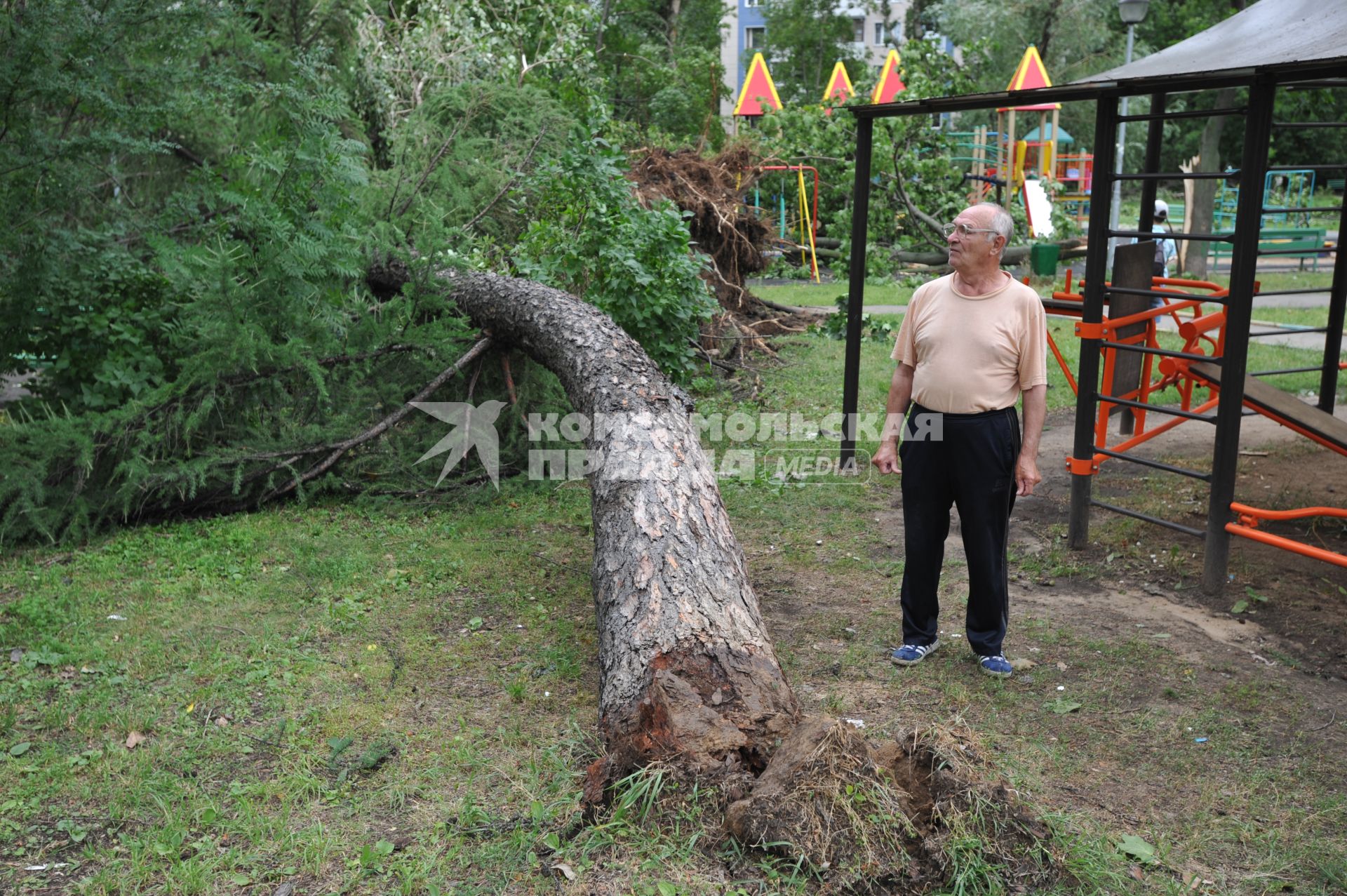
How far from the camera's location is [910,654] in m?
4.33

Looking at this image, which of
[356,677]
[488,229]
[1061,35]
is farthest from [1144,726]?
[1061,35]

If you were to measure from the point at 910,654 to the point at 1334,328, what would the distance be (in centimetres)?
441

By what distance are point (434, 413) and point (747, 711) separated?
401 cm

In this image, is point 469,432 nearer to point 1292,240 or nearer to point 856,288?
point 856,288

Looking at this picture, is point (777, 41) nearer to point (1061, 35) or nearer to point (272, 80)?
point (1061, 35)

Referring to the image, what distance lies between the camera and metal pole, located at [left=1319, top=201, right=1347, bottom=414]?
673 centimetres

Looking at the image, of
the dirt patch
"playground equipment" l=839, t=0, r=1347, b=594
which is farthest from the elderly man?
the dirt patch

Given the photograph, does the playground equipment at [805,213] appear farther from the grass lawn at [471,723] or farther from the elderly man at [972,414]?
the elderly man at [972,414]

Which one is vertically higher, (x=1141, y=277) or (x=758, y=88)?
(x=758, y=88)

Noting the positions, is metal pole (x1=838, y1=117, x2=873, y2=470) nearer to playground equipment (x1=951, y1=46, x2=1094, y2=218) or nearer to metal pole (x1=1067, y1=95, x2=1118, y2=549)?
metal pole (x1=1067, y1=95, x2=1118, y2=549)

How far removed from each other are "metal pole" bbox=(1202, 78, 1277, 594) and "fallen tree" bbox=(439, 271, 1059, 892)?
7.78 feet

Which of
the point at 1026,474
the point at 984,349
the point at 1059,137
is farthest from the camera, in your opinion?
the point at 1059,137

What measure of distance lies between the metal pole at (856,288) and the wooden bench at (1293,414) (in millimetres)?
1962

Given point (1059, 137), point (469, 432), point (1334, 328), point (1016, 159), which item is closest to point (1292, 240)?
point (1016, 159)
